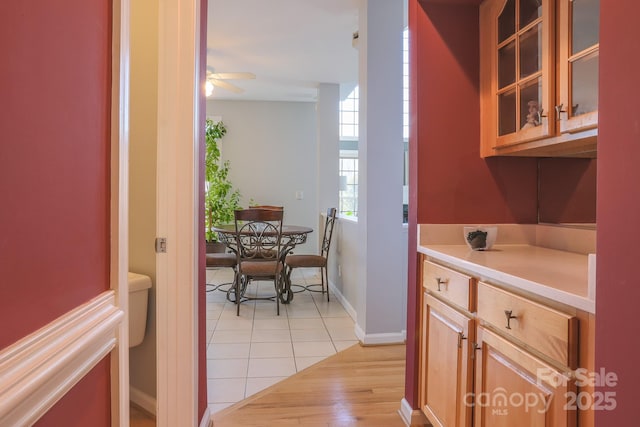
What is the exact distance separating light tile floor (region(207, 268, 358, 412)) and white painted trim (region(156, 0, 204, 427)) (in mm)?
593

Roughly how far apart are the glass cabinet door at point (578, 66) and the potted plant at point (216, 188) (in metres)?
4.65

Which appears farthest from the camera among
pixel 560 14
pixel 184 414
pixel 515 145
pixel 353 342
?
pixel 353 342

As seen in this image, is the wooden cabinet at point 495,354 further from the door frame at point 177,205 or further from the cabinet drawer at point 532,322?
the door frame at point 177,205

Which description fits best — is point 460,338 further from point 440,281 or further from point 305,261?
point 305,261

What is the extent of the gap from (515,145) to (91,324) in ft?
5.48

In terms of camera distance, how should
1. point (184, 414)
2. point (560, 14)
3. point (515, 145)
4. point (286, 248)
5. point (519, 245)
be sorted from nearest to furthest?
point (560, 14)
point (184, 414)
point (515, 145)
point (519, 245)
point (286, 248)

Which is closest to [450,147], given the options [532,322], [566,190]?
[566,190]

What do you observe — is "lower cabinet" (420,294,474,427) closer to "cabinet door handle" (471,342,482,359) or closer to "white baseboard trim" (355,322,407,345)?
"cabinet door handle" (471,342,482,359)

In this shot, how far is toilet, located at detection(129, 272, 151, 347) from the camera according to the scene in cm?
175

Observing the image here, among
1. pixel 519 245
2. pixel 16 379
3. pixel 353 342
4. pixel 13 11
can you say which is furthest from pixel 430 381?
pixel 13 11

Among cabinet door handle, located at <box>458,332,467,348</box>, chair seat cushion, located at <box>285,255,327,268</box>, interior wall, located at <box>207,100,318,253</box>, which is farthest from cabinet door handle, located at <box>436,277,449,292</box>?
interior wall, located at <box>207,100,318,253</box>

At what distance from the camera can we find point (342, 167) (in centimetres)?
677

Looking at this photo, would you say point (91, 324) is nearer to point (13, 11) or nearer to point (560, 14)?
point (13, 11)

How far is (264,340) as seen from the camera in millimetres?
2965
